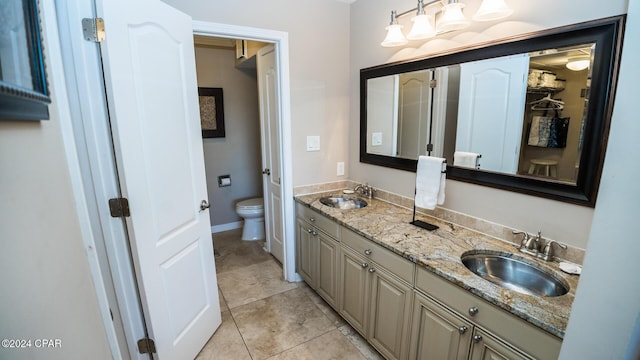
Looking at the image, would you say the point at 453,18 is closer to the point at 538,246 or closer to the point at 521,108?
the point at 521,108

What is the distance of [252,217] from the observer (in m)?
3.67

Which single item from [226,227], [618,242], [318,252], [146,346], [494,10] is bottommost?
[226,227]

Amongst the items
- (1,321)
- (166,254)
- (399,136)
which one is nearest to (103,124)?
(166,254)

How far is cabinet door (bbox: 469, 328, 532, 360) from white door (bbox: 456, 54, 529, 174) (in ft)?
2.89

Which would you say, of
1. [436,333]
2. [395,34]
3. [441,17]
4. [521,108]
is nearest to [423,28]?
[441,17]

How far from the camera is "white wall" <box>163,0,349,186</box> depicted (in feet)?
7.56

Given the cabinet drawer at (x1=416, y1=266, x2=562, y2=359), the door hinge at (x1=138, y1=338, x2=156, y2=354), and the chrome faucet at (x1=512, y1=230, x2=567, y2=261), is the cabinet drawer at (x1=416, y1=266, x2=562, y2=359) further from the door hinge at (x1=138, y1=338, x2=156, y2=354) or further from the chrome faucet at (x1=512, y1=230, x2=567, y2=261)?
the door hinge at (x1=138, y1=338, x2=156, y2=354)

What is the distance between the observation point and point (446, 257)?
1445 mm

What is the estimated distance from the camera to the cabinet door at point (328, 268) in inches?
85.5

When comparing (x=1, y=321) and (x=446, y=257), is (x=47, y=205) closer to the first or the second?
(x=1, y=321)

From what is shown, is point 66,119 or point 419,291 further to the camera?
point 419,291

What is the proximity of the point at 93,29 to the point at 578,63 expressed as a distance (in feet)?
7.08

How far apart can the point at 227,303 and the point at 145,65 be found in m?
1.94

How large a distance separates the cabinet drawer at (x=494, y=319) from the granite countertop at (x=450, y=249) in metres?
0.04
